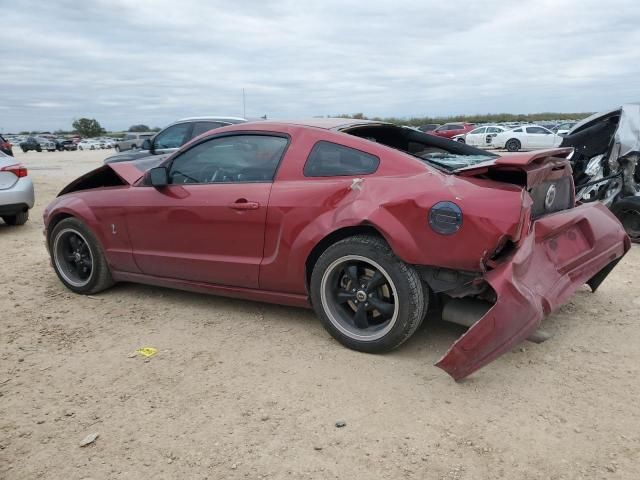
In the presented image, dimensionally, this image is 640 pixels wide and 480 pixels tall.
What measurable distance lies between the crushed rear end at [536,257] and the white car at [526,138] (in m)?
24.3

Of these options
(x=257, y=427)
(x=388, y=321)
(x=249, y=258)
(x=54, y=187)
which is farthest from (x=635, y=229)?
(x=54, y=187)

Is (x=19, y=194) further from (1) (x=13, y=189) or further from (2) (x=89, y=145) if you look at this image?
(2) (x=89, y=145)

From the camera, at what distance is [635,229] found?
22.5ft

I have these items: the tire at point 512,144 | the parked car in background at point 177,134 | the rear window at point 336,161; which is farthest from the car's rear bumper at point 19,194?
the tire at point 512,144

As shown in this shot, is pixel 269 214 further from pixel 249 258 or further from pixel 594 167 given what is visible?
pixel 594 167

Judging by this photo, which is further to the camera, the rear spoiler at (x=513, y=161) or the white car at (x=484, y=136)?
the white car at (x=484, y=136)

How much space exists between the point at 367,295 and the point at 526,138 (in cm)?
2666

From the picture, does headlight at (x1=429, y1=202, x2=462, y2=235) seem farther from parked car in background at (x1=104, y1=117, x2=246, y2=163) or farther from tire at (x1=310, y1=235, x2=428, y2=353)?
parked car in background at (x1=104, y1=117, x2=246, y2=163)

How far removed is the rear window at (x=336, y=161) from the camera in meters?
3.48

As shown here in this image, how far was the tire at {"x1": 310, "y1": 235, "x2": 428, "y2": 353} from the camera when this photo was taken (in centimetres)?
324

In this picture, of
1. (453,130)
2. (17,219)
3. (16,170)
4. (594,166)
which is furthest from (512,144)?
(16,170)

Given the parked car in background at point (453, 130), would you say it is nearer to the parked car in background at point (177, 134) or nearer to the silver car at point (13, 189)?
the parked car in background at point (177, 134)

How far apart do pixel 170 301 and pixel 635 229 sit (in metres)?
5.80

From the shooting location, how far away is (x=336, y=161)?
360 cm
